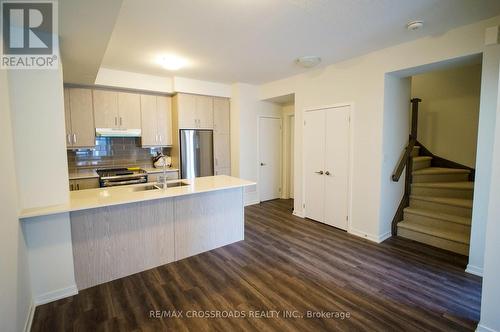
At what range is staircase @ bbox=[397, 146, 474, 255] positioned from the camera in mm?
3143

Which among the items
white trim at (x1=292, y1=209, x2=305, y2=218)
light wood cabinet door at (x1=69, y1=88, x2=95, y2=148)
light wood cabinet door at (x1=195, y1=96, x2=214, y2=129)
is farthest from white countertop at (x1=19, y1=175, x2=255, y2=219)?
light wood cabinet door at (x1=195, y1=96, x2=214, y2=129)

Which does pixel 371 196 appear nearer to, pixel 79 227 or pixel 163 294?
pixel 163 294

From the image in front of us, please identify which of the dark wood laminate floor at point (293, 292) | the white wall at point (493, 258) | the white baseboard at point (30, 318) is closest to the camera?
the white wall at point (493, 258)

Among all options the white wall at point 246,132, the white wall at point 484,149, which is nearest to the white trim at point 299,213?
the white wall at point 246,132

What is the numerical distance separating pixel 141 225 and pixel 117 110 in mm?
2562

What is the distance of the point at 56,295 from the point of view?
2211mm

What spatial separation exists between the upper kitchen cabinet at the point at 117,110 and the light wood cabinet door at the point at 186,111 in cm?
74

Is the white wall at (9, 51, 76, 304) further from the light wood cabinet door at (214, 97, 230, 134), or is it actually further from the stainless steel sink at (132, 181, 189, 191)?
the light wood cabinet door at (214, 97, 230, 134)

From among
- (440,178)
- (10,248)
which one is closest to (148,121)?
(10,248)

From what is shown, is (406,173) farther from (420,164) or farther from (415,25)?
(415,25)

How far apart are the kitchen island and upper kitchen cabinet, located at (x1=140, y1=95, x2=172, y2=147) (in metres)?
1.70

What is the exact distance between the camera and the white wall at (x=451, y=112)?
13.2ft

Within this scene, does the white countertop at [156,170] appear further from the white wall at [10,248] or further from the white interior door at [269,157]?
the white wall at [10,248]

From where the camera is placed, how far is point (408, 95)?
365 centimetres
